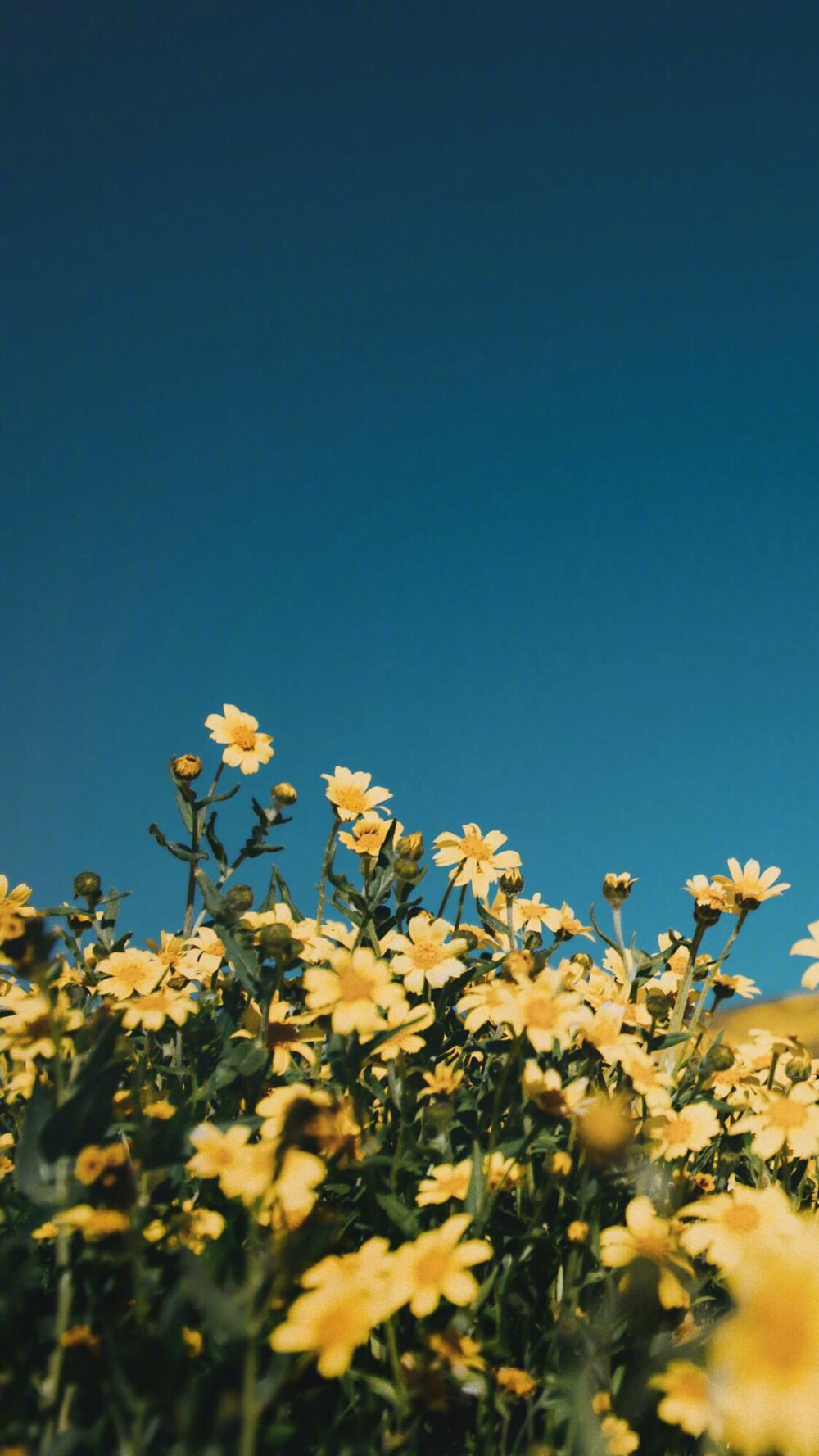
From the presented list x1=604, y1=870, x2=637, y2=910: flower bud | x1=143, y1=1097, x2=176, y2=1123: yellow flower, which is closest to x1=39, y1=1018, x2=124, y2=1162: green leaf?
x1=143, y1=1097, x2=176, y2=1123: yellow flower

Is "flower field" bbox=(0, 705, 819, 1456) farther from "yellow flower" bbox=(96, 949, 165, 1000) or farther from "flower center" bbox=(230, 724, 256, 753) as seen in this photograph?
"flower center" bbox=(230, 724, 256, 753)

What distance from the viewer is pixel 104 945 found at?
3.43 m

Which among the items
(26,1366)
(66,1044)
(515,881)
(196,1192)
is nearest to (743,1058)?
(515,881)

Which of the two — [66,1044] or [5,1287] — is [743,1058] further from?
[5,1287]

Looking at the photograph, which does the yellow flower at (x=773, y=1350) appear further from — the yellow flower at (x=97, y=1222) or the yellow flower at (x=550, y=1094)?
the yellow flower at (x=550, y=1094)

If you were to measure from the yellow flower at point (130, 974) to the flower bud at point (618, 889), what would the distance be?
1659 mm

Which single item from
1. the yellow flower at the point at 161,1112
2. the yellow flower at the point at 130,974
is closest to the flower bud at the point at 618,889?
the yellow flower at the point at 130,974

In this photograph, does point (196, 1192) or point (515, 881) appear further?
point (515, 881)

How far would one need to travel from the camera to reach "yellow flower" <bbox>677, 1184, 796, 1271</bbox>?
164cm

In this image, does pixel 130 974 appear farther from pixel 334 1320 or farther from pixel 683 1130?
pixel 334 1320

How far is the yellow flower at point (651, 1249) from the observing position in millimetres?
1710

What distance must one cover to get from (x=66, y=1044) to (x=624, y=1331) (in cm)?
138

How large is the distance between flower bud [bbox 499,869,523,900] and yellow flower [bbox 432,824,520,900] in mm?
31

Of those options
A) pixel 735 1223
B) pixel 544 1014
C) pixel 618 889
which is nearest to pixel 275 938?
pixel 544 1014
